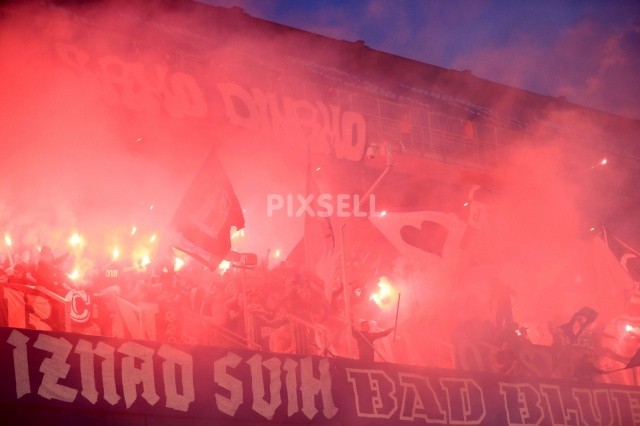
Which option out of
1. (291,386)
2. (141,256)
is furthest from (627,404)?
(141,256)

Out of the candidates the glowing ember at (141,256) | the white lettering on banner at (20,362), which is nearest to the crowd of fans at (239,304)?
the white lettering on banner at (20,362)

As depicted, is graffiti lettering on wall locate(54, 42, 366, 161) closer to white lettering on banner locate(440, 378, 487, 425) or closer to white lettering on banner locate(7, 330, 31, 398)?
white lettering on banner locate(440, 378, 487, 425)

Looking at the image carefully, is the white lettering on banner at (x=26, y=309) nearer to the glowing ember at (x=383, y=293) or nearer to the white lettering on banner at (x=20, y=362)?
the white lettering on banner at (x=20, y=362)

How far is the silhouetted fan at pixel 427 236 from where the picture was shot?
1212cm

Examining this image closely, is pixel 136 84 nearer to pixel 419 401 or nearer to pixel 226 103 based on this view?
pixel 226 103

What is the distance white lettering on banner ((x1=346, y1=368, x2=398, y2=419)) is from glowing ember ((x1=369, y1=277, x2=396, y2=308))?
4044 mm

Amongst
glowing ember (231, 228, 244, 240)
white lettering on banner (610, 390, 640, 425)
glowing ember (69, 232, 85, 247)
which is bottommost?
white lettering on banner (610, 390, 640, 425)

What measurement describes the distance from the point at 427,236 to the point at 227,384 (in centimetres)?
625

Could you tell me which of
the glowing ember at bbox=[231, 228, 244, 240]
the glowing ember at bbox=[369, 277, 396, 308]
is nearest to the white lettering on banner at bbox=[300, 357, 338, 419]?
the glowing ember at bbox=[369, 277, 396, 308]

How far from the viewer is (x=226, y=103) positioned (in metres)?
10.4

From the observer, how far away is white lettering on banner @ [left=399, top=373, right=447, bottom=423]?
782cm

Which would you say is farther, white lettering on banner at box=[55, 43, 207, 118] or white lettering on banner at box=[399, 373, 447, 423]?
white lettering on banner at box=[55, 43, 207, 118]

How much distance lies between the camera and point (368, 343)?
912cm

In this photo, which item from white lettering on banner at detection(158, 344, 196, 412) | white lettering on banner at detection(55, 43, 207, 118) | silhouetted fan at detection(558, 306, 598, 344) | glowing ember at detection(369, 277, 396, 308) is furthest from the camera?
glowing ember at detection(369, 277, 396, 308)
